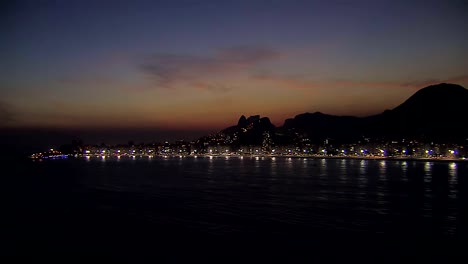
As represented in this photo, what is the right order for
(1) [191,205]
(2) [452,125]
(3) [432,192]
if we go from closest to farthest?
(1) [191,205], (3) [432,192], (2) [452,125]

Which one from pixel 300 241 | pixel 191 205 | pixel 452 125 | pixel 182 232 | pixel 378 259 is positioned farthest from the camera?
pixel 452 125

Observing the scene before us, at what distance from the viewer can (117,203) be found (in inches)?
1355

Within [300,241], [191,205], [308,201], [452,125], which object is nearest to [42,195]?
[191,205]

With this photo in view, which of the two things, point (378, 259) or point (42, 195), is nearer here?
point (378, 259)

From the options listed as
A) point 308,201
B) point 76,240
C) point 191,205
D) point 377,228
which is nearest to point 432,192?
point 308,201

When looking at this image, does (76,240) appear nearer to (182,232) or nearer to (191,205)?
(182,232)

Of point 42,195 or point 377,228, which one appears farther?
point 42,195

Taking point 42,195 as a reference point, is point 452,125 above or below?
above

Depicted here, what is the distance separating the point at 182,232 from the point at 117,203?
47.0 feet

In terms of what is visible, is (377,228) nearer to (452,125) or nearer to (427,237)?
(427,237)

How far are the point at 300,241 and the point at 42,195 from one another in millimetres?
32957

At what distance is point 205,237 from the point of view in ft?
67.5

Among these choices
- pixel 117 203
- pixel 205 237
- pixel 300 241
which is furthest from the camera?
pixel 117 203

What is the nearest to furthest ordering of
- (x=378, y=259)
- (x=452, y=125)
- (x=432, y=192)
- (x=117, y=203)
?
(x=378, y=259) → (x=117, y=203) → (x=432, y=192) → (x=452, y=125)
